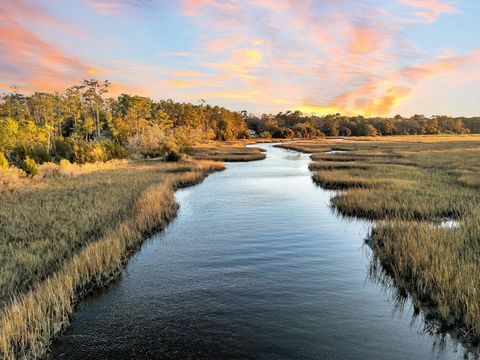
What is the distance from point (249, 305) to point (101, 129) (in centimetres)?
11809

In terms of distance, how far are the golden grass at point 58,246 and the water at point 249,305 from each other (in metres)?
0.66

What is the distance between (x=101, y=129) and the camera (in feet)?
385

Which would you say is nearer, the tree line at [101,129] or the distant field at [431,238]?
the distant field at [431,238]

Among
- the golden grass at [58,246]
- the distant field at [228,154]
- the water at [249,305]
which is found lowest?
the water at [249,305]

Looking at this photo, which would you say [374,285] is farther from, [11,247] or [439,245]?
[11,247]

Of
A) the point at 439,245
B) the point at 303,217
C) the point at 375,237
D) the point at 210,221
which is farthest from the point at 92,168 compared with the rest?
the point at 439,245

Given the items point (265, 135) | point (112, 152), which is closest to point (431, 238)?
point (112, 152)

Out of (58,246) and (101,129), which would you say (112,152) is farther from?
(101,129)

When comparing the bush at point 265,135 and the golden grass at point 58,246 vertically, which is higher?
the bush at point 265,135

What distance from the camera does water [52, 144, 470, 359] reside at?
872 cm

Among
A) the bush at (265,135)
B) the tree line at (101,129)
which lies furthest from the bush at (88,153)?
the bush at (265,135)

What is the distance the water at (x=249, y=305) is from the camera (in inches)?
343

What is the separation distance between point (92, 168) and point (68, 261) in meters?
34.6

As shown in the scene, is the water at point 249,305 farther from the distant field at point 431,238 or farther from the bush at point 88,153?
the bush at point 88,153
